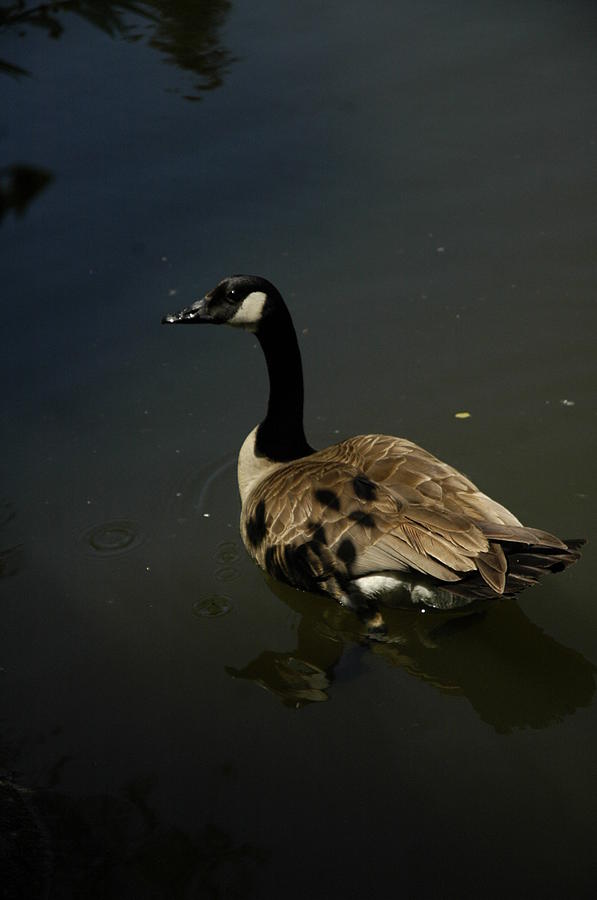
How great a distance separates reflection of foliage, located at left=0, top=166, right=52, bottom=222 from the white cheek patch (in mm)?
3889

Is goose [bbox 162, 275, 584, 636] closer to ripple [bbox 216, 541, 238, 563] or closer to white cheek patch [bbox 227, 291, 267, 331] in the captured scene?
white cheek patch [bbox 227, 291, 267, 331]

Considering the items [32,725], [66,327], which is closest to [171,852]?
[32,725]

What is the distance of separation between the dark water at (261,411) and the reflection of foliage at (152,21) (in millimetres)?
52

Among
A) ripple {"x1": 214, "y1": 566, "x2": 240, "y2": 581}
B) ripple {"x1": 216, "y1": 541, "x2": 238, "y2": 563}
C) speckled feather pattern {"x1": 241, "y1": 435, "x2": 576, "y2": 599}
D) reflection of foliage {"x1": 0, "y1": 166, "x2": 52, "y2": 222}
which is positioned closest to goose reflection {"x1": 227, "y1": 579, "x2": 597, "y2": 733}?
speckled feather pattern {"x1": 241, "y1": 435, "x2": 576, "y2": 599}

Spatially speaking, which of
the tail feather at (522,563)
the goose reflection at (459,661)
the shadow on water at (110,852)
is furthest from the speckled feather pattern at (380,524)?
the shadow on water at (110,852)

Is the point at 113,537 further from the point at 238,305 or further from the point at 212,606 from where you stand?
the point at 238,305

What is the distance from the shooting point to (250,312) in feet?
18.3

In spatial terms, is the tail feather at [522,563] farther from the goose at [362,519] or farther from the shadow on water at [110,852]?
the shadow on water at [110,852]

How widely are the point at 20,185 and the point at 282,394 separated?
4544mm

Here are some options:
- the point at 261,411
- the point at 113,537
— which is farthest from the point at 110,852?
the point at 261,411

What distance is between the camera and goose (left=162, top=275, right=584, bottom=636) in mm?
4469

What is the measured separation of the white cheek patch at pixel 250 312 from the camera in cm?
553

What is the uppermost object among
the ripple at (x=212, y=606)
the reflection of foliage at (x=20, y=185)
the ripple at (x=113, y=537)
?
the reflection of foliage at (x=20, y=185)

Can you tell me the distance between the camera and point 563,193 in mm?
7871
